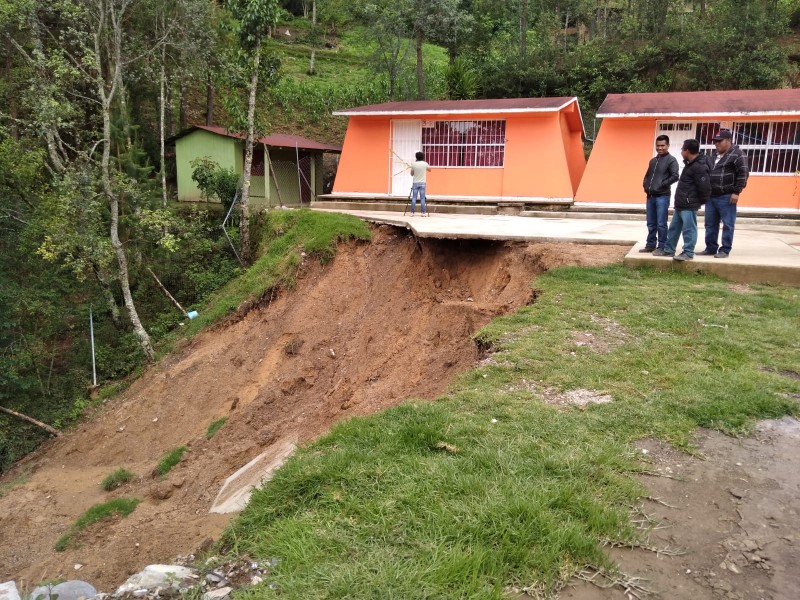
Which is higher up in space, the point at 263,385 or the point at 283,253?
the point at 283,253

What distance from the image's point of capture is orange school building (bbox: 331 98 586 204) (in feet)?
51.9

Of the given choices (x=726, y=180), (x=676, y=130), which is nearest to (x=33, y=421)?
(x=726, y=180)

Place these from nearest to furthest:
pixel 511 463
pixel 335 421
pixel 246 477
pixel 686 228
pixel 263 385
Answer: pixel 511 463
pixel 335 421
pixel 246 477
pixel 686 228
pixel 263 385

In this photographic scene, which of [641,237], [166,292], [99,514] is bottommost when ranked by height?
[99,514]

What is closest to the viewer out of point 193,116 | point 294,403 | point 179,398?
point 294,403

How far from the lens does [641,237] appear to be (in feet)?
34.3

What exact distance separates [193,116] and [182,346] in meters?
16.3

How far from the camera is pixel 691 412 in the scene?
4227mm

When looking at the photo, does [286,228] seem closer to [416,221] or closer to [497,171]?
[416,221]

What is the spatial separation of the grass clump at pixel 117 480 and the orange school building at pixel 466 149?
10523 millimetres

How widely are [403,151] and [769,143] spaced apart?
9227 millimetres

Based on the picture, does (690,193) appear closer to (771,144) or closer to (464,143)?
(771,144)

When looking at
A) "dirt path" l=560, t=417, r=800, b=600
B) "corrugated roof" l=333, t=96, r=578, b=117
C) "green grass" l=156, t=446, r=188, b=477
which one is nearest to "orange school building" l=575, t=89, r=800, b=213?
"corrugated roof" l=333, t=96, r=578, b=117

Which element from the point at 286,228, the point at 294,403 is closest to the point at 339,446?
the point at 294,403
